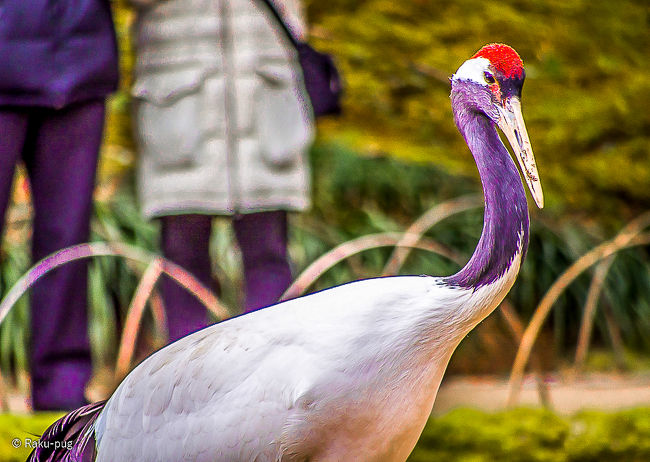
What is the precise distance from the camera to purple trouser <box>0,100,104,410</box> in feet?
9.14

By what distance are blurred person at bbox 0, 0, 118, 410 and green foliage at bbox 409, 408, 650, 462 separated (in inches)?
41.1

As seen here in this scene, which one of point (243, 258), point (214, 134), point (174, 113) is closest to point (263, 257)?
point (243, 258)

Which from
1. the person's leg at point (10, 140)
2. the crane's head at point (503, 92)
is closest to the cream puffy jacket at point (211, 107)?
the person's leg at point (10, 140)

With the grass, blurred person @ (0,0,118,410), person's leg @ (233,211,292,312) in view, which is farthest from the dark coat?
the grass

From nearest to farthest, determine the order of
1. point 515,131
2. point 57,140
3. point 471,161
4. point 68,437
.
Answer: point 515,131 → point 68,437 → point 57,140 → point 471,161

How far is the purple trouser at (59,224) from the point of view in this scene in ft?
9.14

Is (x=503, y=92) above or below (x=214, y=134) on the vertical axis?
above

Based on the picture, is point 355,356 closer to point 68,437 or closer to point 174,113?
point 68,437

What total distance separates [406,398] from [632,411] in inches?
53.7

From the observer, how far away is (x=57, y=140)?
9.19ft

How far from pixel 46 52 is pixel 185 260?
0.70 meters

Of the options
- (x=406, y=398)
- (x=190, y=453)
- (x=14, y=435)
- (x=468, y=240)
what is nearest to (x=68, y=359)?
(x=14, y=435)

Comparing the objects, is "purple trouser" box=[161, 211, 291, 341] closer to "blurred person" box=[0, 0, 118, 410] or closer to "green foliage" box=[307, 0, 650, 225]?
"blurred person" box=[0, 0, 118, 410]

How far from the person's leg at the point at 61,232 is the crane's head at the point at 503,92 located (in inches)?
51.0
